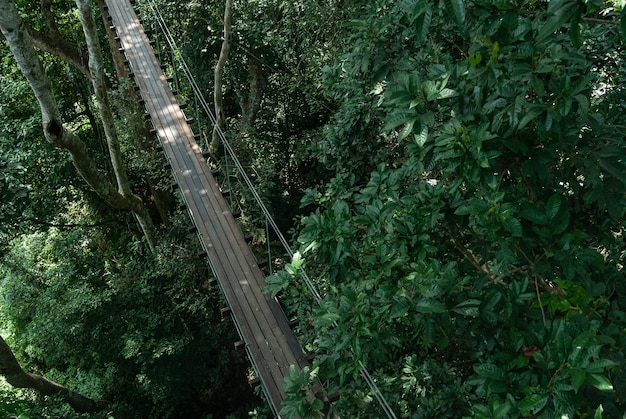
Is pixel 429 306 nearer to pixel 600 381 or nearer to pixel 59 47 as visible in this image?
pixel 600 381

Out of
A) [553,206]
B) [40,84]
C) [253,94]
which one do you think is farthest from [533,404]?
[253,94]

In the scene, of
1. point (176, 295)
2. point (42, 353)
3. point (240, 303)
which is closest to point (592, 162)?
point (240, 303)

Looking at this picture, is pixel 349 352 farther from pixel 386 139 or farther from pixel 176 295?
pixel 176 295

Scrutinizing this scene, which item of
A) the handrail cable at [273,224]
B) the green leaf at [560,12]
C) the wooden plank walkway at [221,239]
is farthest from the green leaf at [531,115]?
the wooden plank walkway at [221,239]

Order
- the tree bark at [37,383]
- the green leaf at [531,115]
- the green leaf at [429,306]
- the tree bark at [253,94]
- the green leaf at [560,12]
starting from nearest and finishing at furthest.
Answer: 1. the green leaf at [560,12]
2. the green leaf at [531,115]
3. the green leaf at [429,306]
4. the tree bark at [37,383]
5. the tree bark at [253,94]

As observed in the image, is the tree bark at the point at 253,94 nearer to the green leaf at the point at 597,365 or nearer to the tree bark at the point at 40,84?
the tree bark at the point at 40,84

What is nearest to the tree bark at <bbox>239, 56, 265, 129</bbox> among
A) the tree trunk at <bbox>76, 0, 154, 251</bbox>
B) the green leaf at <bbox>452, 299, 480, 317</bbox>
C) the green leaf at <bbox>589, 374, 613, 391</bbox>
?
the tree trunk at <bbox>76, 0, 154, 251</bbox>
